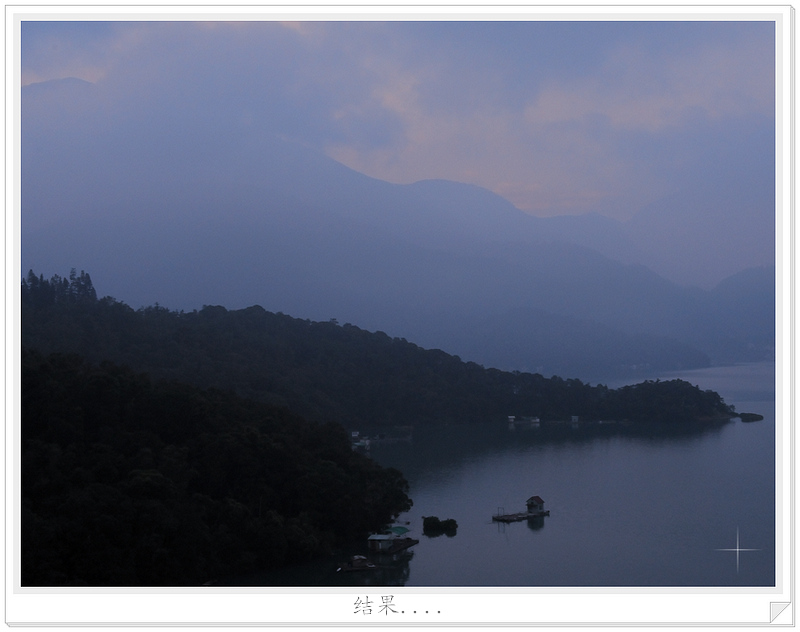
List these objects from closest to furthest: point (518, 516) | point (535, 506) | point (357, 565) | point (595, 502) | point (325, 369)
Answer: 1. point (357, 565)
2. point (518, 516)
3. point (535, 506)
4. point (595, 502)
5. point (325, 369)

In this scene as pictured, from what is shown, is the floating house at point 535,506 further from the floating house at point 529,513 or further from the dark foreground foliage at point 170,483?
the dark foreground foliage at point 170,483

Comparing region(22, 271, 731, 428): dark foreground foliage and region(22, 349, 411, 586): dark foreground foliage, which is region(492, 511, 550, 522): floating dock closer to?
region(22, 349, 411, 586): dark foreground foliage

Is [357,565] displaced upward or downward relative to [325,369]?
downward
